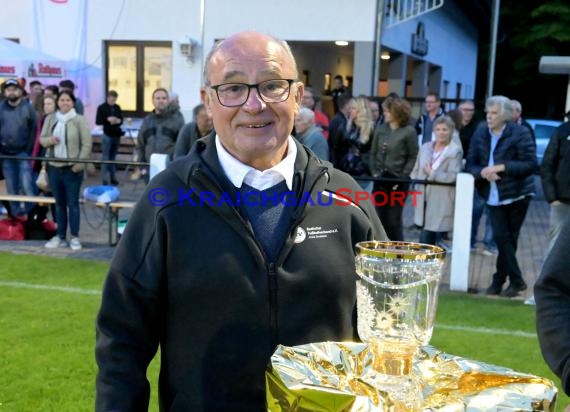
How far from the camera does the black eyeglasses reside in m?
1.99

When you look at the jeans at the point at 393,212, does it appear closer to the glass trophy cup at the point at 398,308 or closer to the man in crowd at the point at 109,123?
the glass trophy cup at the point at 398,308

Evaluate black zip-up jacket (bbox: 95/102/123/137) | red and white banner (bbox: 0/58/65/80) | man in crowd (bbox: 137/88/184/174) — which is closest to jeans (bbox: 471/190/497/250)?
man in crowd (bbox: 137/88/184/174)

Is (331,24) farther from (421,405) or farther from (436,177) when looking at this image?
(421,405)

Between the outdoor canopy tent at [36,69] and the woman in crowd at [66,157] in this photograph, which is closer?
the woman in crowd at [66,157]

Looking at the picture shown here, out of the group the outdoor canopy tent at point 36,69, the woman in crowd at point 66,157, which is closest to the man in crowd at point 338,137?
the woman in crowd at point 66,157

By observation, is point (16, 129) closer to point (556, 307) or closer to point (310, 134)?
point (310, 134)

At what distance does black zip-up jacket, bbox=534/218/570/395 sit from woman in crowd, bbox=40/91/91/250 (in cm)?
837

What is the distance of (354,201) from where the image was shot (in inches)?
87.5

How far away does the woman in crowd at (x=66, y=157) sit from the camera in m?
9.52

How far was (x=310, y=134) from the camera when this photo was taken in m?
8.07

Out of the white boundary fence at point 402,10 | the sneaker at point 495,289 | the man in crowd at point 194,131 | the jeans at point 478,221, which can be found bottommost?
the sneaker at point 495,289

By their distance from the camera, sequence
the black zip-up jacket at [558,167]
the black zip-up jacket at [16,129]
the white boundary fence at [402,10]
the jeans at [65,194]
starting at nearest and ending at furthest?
the black zip-up jacket at [558,167] → the jeans at [65,194] → the black zip-up jacket at [16,129] → the white boundary fence at [402,10]

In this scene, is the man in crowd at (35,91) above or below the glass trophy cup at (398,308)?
above

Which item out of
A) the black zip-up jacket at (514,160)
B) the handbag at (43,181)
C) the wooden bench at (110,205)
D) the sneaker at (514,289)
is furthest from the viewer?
the handbag at (43,181)
